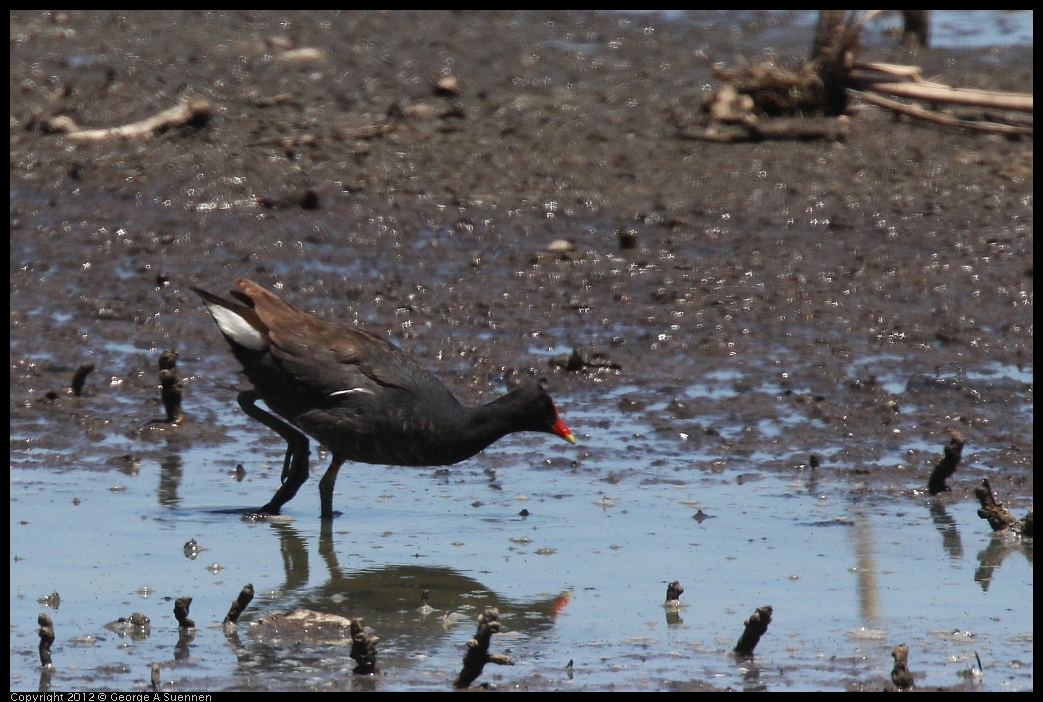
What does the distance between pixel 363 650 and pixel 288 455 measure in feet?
8.70

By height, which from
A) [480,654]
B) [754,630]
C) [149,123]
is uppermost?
[149,123]

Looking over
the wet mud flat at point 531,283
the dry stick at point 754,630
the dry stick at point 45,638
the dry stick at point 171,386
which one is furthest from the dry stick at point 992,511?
the dry stick at point 171,386

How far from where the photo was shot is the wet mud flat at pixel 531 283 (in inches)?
311

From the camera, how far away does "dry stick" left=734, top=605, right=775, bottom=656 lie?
17.1 ft

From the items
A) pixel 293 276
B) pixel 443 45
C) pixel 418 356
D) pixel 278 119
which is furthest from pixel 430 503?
pixel 443 45

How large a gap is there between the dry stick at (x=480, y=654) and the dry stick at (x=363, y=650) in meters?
0.27

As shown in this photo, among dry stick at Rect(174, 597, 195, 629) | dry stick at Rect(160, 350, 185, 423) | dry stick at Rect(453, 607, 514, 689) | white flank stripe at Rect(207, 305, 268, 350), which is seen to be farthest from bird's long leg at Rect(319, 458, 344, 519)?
dry stick at Rect(453, 607, 514, 689)

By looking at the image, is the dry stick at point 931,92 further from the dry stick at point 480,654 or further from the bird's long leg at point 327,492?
the dry stick at point 480,654

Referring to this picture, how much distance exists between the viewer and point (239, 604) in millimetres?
5574

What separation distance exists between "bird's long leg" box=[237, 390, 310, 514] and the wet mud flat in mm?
172

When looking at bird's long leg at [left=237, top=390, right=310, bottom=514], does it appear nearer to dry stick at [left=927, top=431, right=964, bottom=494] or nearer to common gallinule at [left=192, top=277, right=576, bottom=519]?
common gallinule at [left=192, top=277, right=576, bottom=519]

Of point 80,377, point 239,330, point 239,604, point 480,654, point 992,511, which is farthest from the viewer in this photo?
point 80,377

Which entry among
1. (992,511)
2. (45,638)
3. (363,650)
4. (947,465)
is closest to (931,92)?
(947,465)

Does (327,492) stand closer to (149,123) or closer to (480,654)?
(480,654)
